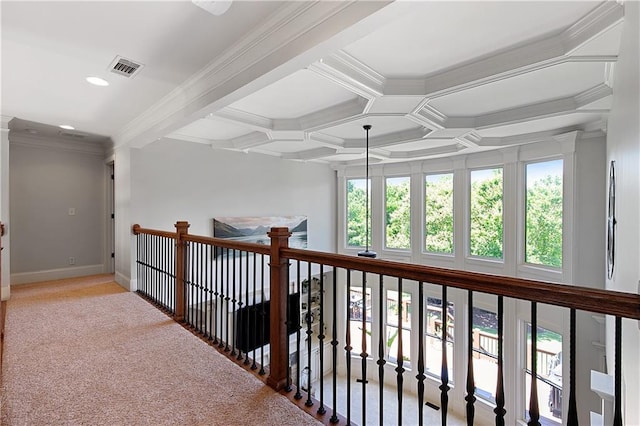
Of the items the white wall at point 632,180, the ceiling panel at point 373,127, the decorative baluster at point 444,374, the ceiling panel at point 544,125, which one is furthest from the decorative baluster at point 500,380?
the ceiling panel at point 544,125

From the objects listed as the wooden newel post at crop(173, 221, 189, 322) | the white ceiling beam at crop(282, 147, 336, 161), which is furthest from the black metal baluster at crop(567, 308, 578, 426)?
the white ceiling beam at crop(282, 147, 336, 161)

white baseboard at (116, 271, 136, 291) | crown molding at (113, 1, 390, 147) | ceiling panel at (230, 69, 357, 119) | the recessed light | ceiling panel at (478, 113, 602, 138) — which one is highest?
ceiling panel at (230, 69, 357, 119)

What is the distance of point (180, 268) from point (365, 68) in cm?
263

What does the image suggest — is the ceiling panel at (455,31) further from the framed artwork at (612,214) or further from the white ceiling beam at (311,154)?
the white ceiling beam at (311,154)

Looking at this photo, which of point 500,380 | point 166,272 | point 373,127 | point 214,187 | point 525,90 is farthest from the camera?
point 214,187

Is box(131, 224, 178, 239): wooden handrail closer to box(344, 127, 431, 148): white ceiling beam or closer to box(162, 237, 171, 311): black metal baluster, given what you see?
box(162, 237, 171, 311): black metal baluster

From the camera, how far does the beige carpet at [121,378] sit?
1.75 metres

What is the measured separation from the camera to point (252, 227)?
5887 mm

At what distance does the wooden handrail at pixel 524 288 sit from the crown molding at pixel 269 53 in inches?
49.1

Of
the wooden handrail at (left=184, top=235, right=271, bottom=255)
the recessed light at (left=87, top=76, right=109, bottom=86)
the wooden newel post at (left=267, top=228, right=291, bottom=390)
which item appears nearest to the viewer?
the wooden newel post at (left=267, top=228, right=291, bottom=390)

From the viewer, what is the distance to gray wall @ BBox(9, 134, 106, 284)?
15.3ft

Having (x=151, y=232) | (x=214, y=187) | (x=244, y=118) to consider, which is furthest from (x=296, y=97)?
(x=214, y=187)

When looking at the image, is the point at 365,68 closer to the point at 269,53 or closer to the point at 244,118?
the point at 269,53

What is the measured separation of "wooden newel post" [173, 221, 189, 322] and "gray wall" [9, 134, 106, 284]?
324 cm
